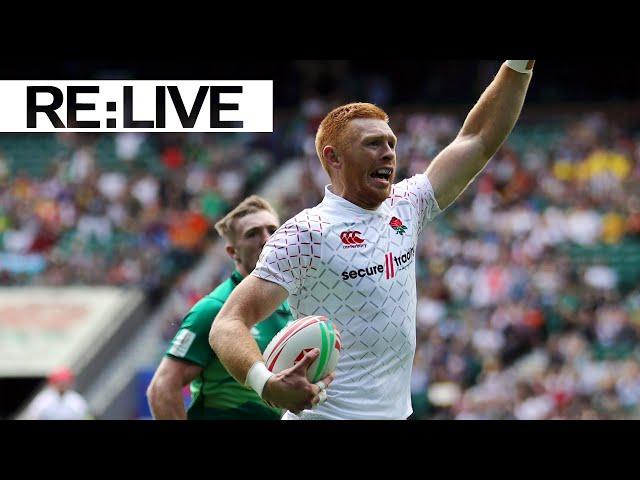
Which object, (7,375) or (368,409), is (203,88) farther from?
(7,375)

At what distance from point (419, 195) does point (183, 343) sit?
1546mm

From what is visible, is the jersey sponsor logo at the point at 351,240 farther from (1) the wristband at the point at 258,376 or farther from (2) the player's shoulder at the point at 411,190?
(1) the wristband at the point at 258,376

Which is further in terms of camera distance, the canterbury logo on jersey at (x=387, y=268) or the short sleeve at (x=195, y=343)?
the short sleeve at (x=195, y=343)

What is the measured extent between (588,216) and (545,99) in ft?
11.0

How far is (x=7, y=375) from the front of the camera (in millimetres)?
16609

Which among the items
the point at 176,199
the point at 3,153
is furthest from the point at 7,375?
the point at 3,153

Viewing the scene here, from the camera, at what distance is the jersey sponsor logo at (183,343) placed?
19.5ft

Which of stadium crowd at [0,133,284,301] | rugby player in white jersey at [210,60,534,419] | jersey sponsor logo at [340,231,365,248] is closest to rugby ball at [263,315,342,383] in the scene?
rugby player in white jersey at [210,60,534,419]

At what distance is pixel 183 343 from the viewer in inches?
235

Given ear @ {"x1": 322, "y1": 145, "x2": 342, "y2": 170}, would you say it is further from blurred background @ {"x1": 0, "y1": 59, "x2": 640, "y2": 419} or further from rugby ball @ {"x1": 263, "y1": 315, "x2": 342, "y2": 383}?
blurred background @ {"x1": 0, "y1": 59, "x2": 640, "y2": 419}

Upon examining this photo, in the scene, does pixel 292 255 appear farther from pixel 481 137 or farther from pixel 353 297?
pixel 481 137

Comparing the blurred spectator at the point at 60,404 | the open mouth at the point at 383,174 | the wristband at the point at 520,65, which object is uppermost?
the wristband at the point at 520,65

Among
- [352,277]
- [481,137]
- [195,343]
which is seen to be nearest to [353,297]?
[352,277]

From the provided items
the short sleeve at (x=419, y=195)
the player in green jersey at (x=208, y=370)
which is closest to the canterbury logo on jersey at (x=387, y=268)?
the short sleeve at (x=419, y=195)
